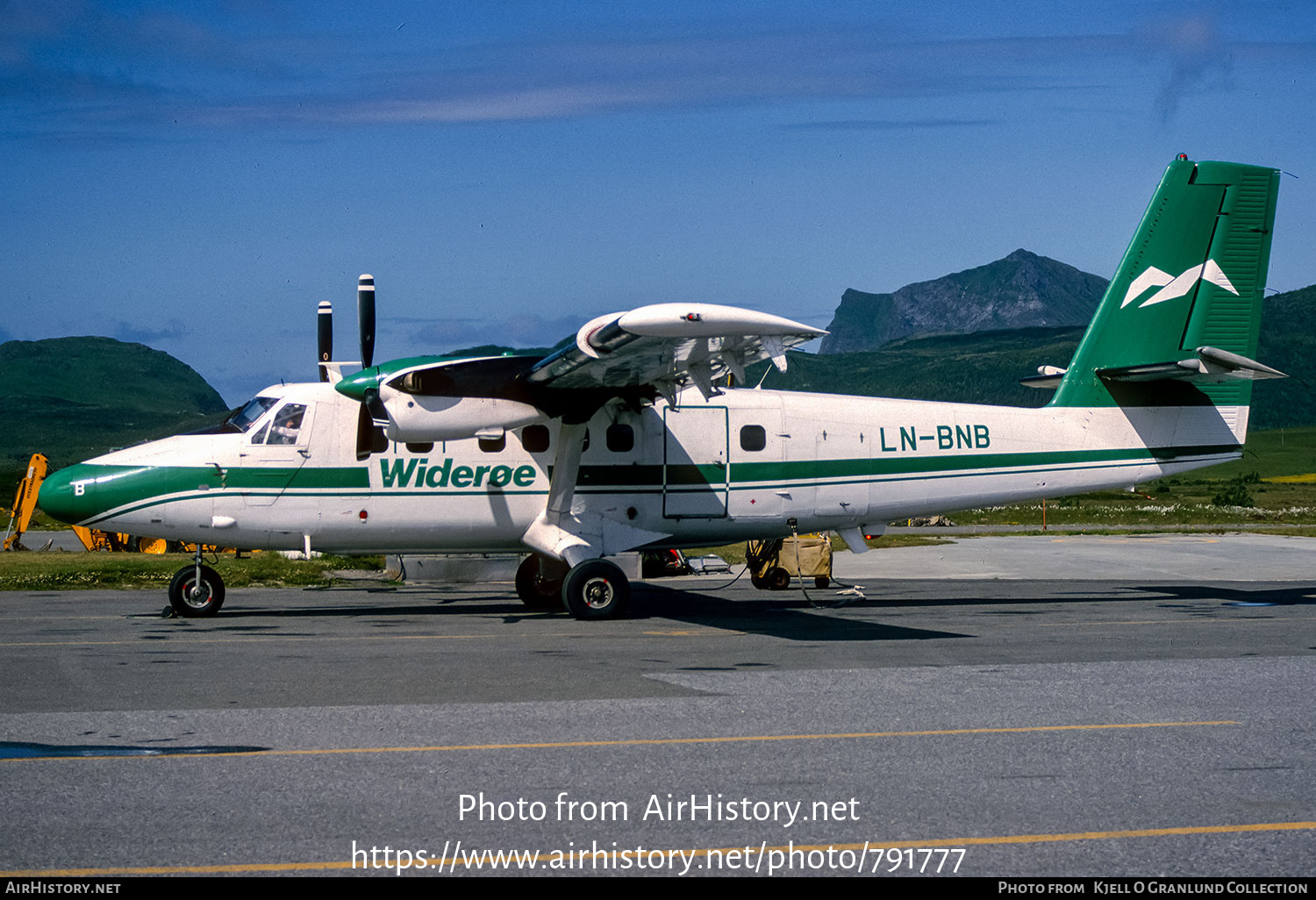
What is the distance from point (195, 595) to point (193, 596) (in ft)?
0.10

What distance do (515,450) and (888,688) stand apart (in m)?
7.88

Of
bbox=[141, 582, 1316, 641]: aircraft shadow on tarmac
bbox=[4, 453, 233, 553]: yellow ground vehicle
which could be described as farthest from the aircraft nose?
bbox=[4, 453, 233, 553]: yellow ground vehicle

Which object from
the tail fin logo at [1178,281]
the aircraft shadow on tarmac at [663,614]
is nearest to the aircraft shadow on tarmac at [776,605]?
the aircraft shadow on tarmac at [663,614]

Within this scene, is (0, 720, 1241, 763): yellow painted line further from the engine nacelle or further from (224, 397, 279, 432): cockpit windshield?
(224, 397, 279, 432): cockpit windshield

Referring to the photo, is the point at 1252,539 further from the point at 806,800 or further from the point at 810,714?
the point at 806,800

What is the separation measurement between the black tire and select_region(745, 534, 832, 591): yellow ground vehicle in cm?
937

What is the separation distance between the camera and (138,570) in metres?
23.2

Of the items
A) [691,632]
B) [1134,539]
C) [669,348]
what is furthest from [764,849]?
[1134,539]

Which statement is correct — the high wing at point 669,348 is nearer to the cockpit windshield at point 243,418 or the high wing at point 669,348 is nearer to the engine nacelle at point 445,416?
the engine nacelle at point 445,416

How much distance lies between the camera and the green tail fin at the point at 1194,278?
17.8 meters

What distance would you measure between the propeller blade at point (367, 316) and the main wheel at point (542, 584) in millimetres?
4393

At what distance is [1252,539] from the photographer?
31.0 metres

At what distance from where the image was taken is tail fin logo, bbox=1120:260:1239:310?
17.8 metres

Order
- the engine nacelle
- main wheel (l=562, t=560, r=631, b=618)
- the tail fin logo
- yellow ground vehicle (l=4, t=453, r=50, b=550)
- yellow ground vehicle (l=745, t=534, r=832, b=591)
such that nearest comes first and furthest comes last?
the engine nacelle, main wheel (l=562, t=560, r=631, b=618), the tail fin logo, yellow ground vehicle (l=745, t=534, r=832, b=591), yellow ground vehicle (l=4, t=453, r=50, b=550)
